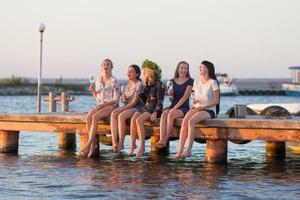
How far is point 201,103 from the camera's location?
548 inches

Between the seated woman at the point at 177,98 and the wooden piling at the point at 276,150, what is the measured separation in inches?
107

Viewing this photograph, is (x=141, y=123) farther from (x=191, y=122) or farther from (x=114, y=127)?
(x=191, y=122)

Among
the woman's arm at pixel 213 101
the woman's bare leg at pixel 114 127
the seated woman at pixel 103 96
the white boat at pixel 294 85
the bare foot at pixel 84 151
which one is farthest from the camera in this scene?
the white boat at pixel 294 85

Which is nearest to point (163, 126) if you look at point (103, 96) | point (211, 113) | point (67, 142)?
point (211, 113)

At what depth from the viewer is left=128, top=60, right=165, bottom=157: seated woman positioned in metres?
14.2

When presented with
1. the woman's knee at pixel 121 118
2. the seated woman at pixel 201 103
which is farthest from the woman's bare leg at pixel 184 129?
the woman's knee at pixel 121 118

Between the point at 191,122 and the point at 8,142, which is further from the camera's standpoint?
the point at 8,142

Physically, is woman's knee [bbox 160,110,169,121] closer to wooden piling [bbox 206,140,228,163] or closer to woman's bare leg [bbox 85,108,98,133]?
wooden piling [bbox 206,140,228,163]

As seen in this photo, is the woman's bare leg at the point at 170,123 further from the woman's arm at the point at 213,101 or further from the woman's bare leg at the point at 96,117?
the woman's bare leg at the point at 96,117

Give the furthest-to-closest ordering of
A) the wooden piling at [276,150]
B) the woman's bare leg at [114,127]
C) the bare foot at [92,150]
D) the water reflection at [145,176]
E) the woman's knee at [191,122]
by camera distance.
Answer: the wooden piling at [276,150], the bare foot at [92,150], the woman's bare leg at [114,127], the woman's knee at [191,122], the water reflection at [145,176]

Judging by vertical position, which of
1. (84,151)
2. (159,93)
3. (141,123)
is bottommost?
(84,151)

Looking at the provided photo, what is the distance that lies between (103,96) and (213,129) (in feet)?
6.37

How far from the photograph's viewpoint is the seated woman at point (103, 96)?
14547 mm

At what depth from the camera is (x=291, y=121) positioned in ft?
44.2
